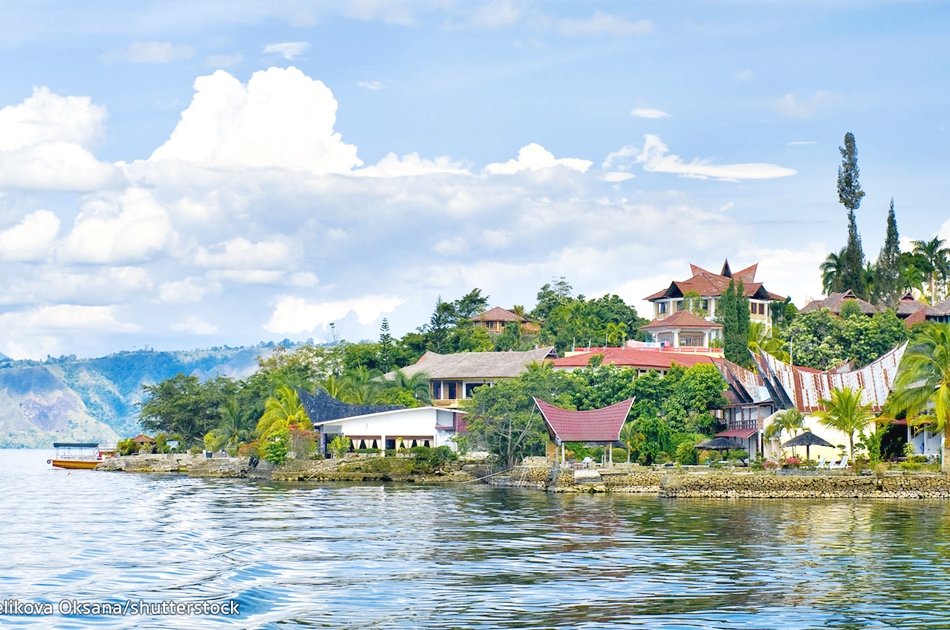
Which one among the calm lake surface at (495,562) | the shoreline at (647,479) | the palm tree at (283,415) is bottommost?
the calm lake surface at (495,562)

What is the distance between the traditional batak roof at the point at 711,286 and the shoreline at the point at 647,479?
41.9 metres

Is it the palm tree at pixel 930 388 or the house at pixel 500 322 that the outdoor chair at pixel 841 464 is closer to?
the palm tree at pixel 930 388

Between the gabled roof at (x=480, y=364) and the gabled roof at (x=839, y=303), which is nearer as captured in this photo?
the gabled roof at (x=480, y=364)

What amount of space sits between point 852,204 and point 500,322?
35834 mm

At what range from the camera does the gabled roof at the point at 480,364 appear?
94.5 meters

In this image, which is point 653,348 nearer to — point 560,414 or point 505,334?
point 505,334

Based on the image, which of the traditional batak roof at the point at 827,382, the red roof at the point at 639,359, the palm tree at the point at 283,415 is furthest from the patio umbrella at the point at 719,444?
the palm tree at the point at 283,415

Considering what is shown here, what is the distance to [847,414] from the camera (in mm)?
63062

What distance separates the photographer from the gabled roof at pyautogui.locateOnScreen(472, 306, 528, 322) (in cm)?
12319

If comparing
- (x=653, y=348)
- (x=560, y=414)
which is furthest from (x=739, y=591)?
(x=653, y=348)

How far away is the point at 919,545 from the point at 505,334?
76.6m

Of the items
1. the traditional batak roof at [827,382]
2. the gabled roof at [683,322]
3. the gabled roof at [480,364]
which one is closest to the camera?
the traditional batak roof at [827,382]

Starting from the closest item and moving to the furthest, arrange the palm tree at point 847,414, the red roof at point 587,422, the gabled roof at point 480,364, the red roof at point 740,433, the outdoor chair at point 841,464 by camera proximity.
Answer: the outdoor chair at point 841,464
the palm tree at point 847,414
the red roof at point 587,422
the red roof at point 740,433
the gabled roof at point 480,364

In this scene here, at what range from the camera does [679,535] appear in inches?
1662
